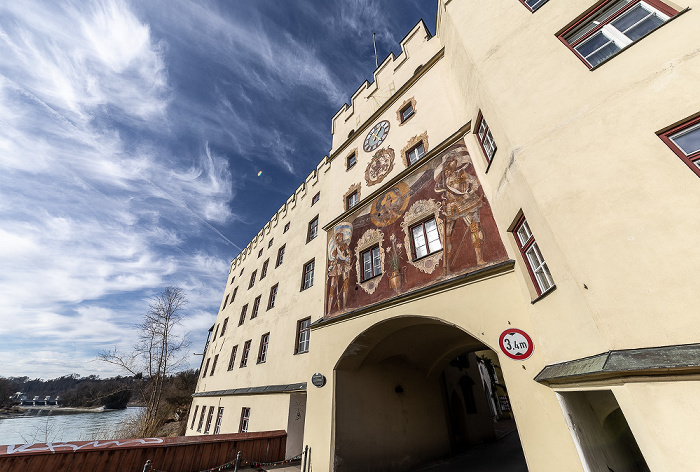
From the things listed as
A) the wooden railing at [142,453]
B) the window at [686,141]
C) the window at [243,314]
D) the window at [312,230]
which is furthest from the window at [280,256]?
the window at [686,141]

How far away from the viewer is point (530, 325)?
530 cm

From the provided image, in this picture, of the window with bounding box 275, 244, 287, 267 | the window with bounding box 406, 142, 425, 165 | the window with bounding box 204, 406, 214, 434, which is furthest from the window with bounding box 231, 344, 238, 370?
the window with bounding box 406, 142, 425, 165

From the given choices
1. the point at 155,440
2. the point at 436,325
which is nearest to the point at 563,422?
the point at 436,325

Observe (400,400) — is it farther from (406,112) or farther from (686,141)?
(406,112)

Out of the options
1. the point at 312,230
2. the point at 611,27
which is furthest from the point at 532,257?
the point at 312,230

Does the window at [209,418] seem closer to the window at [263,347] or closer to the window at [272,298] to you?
the window at [263,347]

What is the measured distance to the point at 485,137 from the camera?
730cm

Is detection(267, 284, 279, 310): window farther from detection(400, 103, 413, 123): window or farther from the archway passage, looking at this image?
detection(400, 103, 413, 123): window

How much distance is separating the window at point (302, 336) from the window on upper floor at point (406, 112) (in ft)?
32.5

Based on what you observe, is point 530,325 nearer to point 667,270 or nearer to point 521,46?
point 667,270

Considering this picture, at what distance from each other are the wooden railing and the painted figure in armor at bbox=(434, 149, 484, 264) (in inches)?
394

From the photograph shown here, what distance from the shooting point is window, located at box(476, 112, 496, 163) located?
6.86 metres

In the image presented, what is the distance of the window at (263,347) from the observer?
15156 mm

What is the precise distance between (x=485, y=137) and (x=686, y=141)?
157 inches
